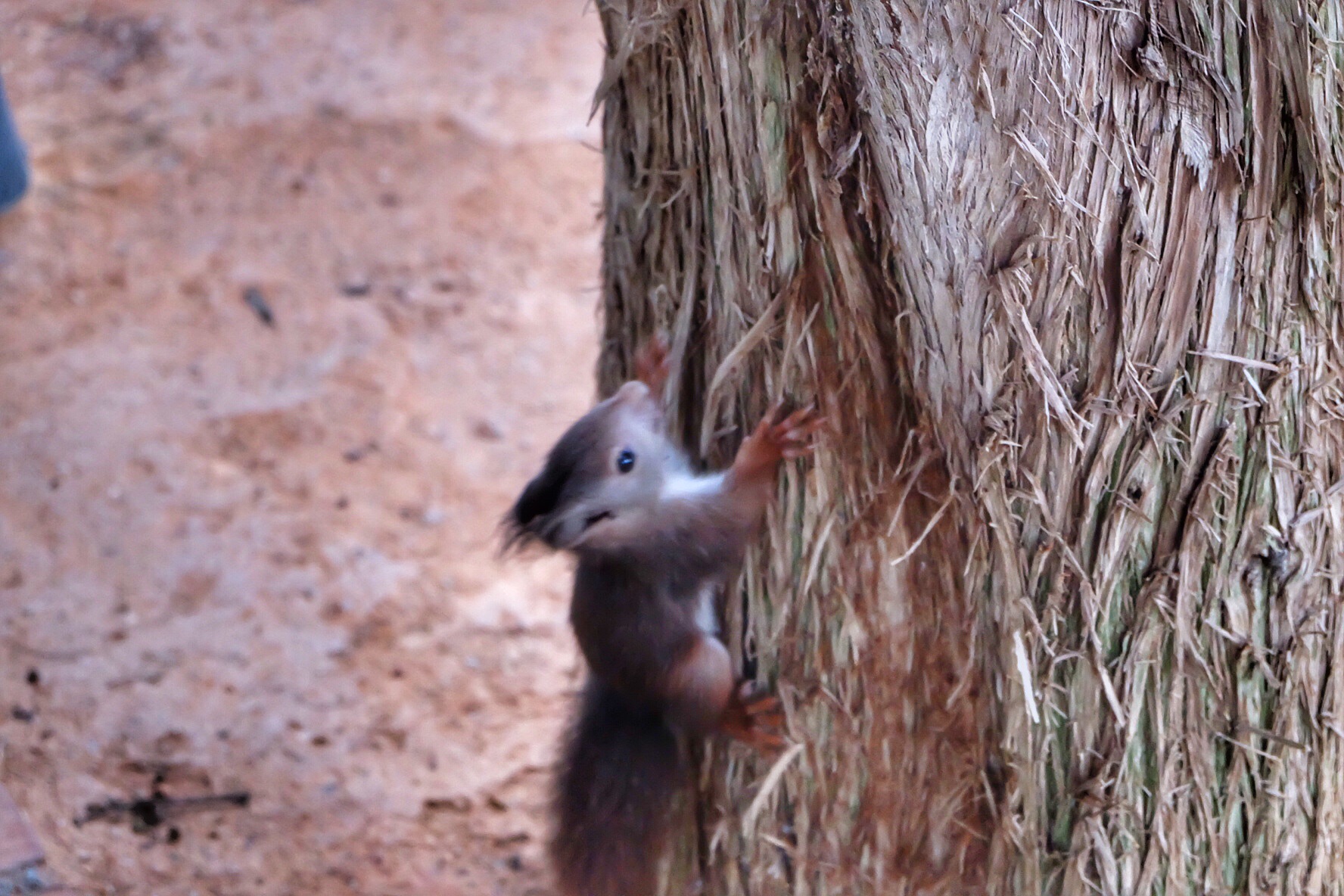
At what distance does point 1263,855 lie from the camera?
2168 millimetres

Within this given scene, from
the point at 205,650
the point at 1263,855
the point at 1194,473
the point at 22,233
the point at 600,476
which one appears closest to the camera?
the point at 1194,473

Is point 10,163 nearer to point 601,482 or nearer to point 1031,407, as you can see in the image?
point 601,482

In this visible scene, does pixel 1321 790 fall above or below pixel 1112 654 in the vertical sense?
below

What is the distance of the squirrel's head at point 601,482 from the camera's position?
2289 millimetres

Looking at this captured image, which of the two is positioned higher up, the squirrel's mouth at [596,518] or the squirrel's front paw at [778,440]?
the squirrel's front paw at [778,440]

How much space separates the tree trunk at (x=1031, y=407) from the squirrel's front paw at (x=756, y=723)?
1.2 inches

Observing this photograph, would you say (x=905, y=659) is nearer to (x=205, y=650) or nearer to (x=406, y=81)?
(x=205, y=650)

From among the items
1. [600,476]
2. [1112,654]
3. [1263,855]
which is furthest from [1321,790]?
[600,476]

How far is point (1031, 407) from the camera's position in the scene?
1999 millimetres

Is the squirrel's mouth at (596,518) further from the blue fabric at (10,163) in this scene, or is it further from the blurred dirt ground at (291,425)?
the blue fabric at (10,163)

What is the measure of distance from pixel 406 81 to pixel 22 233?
2076 mm

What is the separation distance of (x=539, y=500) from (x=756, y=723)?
1.88ft

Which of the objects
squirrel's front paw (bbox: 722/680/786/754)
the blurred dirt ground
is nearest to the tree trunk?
squirrel's front paw (bbox: 722/680/786/754)

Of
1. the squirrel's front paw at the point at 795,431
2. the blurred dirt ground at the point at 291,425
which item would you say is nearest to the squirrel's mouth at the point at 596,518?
the squirrel's front paw at the point at 795,431
